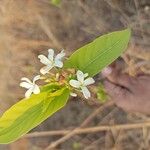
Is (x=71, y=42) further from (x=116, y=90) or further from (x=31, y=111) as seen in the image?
(x=31, y=111)

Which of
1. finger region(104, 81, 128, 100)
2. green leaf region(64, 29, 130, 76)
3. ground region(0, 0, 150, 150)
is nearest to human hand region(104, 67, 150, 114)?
finger region(104, 81, 128, 100)

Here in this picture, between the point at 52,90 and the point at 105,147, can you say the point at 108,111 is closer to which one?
the point at 105,147

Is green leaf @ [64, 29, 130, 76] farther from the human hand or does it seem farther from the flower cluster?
the human hand

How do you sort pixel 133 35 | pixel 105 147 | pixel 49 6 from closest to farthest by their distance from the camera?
pixel 133 35 < pixel 49 6 < pixel 105 147

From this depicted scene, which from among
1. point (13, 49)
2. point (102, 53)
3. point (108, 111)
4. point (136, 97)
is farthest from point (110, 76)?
point (13, 49)

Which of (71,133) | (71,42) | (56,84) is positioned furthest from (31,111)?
(71,133)

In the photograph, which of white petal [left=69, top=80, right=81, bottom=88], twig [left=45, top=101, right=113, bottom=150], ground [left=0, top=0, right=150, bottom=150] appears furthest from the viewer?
twig [left=45, top=101, right=113, bottom=150]
